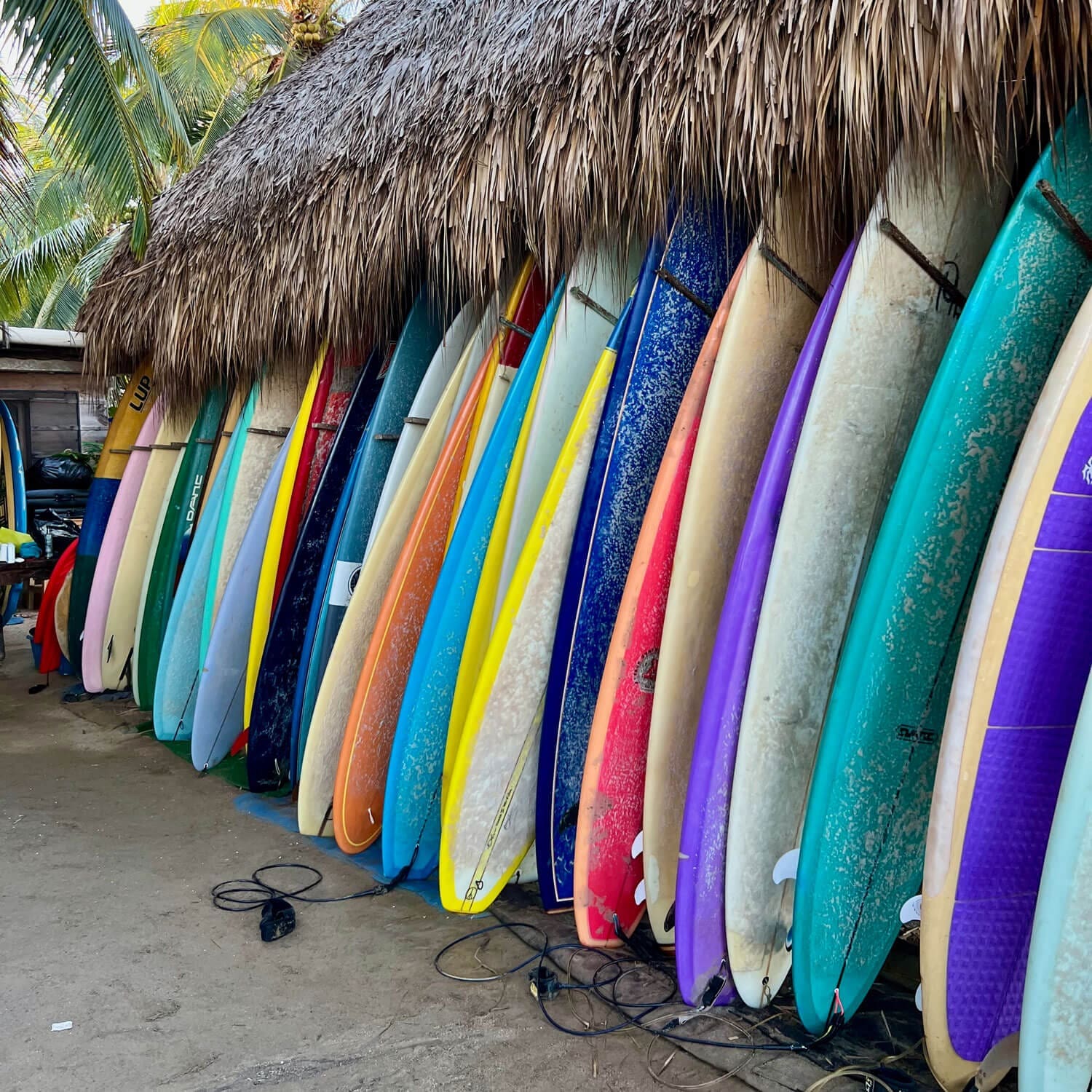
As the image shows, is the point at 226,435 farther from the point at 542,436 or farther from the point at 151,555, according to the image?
the point at 542,436

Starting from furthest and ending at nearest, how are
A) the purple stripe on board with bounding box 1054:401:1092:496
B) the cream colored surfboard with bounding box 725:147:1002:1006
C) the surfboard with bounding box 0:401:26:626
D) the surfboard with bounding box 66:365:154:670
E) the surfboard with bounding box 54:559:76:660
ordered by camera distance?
the surfboard with bounding box 0:401:26:626 < the surfboard with bounding box 54:559:76:660 < the surfboard with bounding box 66:365:154:670 < the cream colored surfboard with bounding box 725:147:1002:1006 < the purple stripe on board with bounding box 1054:401:1092:496

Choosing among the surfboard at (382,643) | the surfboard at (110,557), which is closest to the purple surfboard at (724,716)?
the surfboard at (382,643)

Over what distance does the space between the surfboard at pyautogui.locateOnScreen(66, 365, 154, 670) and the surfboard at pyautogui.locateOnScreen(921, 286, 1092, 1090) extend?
486 centimetres

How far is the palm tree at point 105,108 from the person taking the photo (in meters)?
6.00

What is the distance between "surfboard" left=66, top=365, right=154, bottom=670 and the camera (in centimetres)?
557

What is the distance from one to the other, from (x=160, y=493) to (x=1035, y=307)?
441cm

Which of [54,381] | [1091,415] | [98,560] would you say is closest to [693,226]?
[1091,415]

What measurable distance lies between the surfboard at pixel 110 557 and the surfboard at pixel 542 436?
10.1ft

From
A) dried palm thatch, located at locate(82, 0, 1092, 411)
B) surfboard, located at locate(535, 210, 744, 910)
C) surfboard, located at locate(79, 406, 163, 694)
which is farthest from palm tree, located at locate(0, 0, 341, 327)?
surfboard, located at locate(535, 210, 744, 910)

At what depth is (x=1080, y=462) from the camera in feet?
5.49

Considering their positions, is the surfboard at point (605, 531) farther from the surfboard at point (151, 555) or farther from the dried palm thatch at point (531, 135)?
the surfboard at point (151, 555)

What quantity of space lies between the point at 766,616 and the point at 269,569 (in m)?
2.32

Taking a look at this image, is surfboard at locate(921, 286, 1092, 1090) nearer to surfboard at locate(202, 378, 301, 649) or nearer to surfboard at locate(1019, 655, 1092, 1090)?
surfboard at locate(1019, 655, 1092, 1090)

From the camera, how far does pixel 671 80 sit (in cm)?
246
